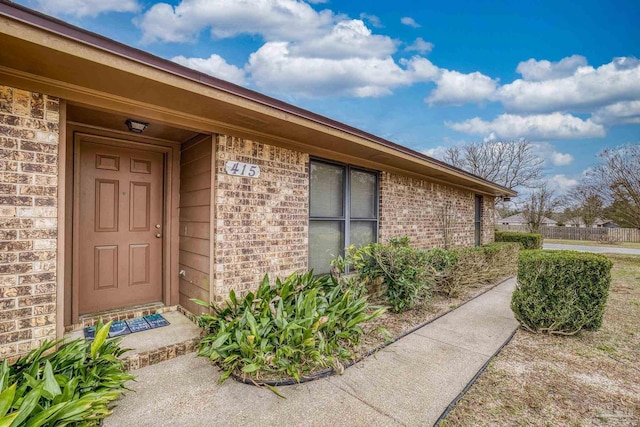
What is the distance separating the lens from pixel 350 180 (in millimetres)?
5258

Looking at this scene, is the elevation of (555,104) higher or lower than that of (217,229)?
higher

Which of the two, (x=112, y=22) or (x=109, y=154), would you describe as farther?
(x=112, y=22)

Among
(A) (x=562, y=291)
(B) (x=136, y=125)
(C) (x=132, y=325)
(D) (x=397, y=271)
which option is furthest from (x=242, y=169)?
(A) (x=562, y=291)

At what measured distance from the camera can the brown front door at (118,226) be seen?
11.2 feet

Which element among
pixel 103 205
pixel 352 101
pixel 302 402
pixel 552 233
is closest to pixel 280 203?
pixel 103 205

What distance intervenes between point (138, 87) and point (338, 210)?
3363mm

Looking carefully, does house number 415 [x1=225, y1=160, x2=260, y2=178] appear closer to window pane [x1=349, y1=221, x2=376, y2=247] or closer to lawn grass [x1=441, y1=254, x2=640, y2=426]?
window pane [x1=349, y1=221, x2=376, y2=247]

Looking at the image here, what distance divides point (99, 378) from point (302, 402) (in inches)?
57.9

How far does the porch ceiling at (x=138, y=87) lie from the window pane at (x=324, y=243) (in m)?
1.32

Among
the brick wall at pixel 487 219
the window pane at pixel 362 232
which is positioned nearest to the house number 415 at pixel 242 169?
the window pane at pixel 362 232

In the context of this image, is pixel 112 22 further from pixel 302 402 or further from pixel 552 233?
pixel 552 233

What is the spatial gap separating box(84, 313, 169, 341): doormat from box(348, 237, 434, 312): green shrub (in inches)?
101

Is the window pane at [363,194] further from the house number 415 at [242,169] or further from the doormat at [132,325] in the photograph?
the doormat at [132,325]

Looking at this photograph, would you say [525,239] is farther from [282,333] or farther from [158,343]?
[158,343]
